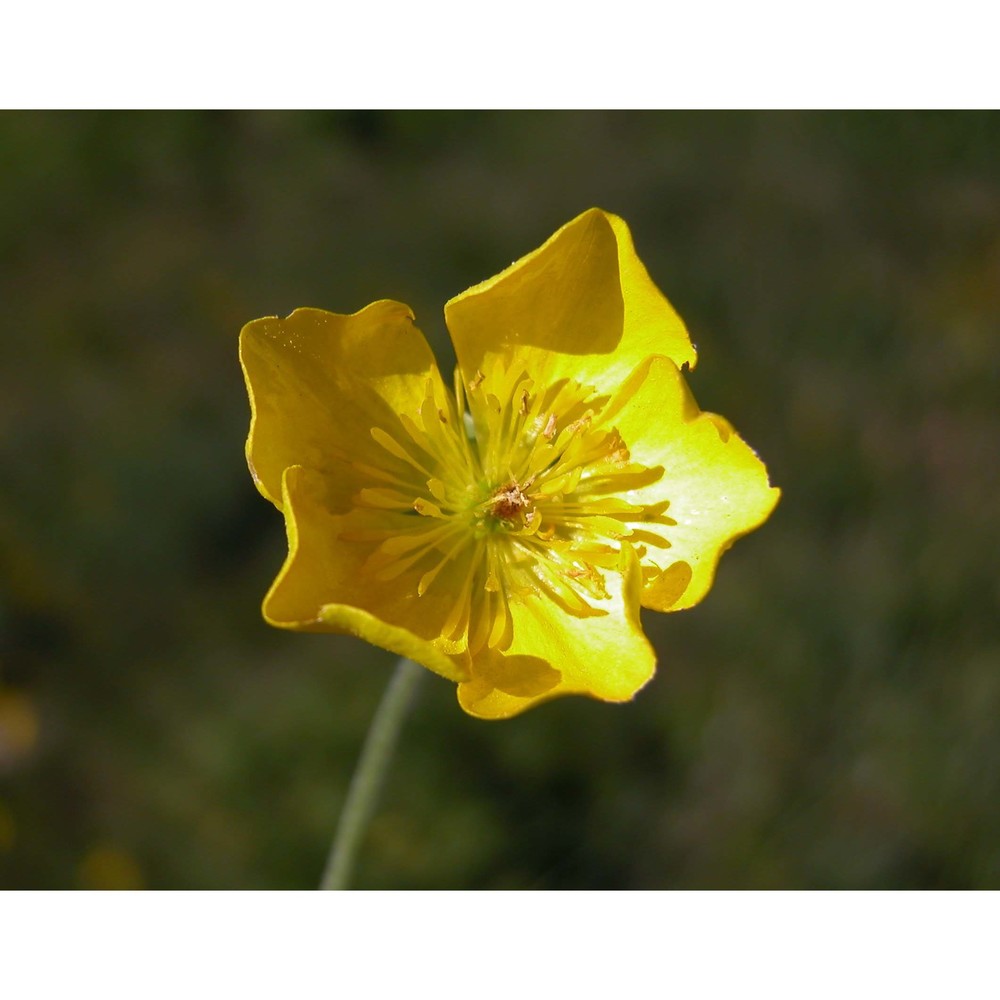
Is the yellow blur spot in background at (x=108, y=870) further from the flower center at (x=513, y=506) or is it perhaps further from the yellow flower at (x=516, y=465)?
the flower center at (x=513, y=506)

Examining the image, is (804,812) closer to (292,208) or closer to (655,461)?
(655,461)

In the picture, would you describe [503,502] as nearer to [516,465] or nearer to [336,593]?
[516,465]

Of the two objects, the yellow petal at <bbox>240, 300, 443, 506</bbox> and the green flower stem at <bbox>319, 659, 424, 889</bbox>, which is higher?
the yellow petal at <bbox>240, 300, 443, 506</bbox>

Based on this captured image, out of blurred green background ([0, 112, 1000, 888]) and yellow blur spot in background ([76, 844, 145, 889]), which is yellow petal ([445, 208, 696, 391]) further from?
yellow blur spot in background ([76, 844, 145, 889])

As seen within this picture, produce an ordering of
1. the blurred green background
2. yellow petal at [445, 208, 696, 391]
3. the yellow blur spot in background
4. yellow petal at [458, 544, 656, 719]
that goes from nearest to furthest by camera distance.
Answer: yellow petal at [458, 544, 656, 719], yellow petal at [445, 208, 696, 391], the yellow blur spot in background, the blurred green background

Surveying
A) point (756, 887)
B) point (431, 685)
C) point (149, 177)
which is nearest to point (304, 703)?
point (431, 685)

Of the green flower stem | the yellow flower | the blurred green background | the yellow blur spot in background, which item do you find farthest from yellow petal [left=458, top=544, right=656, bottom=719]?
the yellow blur spot in background

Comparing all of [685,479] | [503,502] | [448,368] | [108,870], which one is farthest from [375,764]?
[448,368]

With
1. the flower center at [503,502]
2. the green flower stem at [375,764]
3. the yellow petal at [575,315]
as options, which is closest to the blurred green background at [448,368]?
the green flower stem at [375,764]
